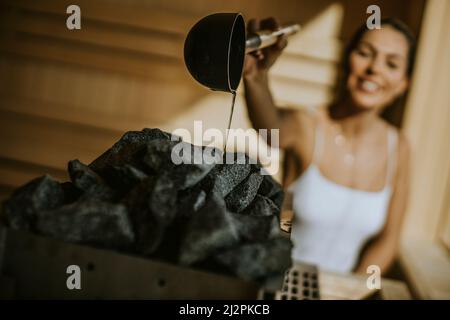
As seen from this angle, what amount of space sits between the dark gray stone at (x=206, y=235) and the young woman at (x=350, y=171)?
1.53 meters

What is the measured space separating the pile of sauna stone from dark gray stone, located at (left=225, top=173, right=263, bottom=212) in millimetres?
83

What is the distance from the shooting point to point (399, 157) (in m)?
2.35

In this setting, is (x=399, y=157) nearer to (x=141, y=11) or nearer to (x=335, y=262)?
(x=335, y=262)

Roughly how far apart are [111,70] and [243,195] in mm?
1879

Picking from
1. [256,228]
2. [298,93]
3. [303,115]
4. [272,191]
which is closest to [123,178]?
[256,228]

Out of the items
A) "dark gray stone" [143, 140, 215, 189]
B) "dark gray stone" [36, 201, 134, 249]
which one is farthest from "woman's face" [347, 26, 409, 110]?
"dark gray stone" [36, 201, 134, 249]

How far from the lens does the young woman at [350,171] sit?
7.56ft

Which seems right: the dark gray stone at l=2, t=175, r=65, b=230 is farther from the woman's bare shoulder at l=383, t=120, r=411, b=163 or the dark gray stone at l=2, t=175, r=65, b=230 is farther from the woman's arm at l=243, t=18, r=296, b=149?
the woman's bare shoulder at l=383, t=120, r=411, b=163

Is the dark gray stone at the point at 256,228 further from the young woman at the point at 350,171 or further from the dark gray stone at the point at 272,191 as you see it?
the young woman at the point at 350,171

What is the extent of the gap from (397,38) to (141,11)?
1.44m

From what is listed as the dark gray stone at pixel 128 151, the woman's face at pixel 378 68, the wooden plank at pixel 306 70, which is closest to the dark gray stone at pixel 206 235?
the dark gray stone at pixel 128 151

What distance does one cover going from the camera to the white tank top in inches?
91.7
